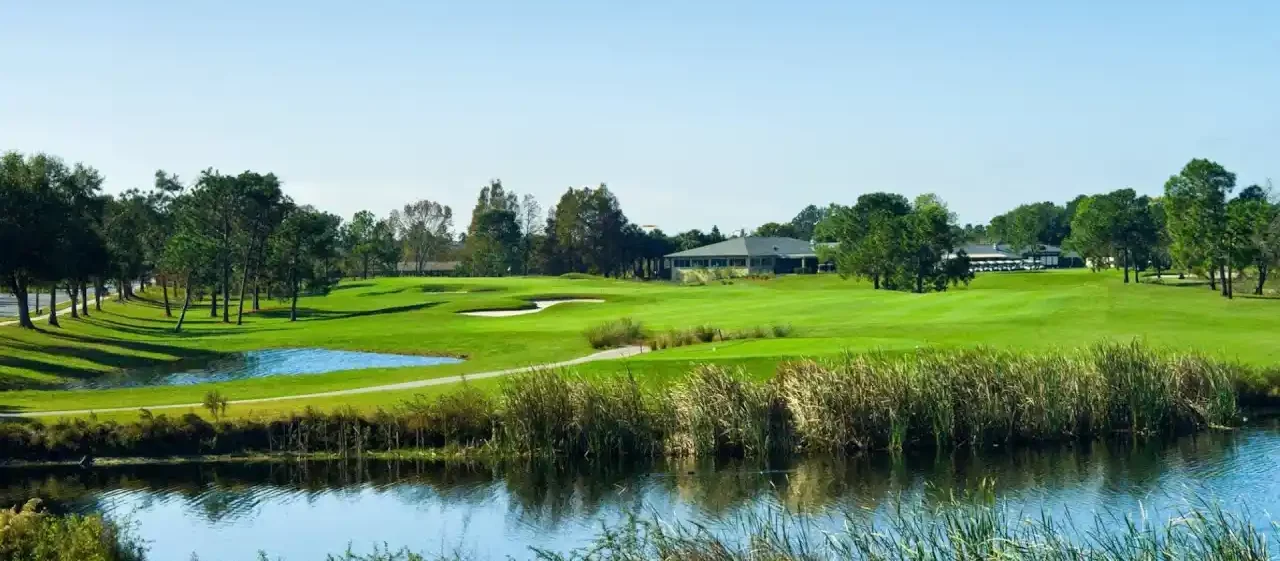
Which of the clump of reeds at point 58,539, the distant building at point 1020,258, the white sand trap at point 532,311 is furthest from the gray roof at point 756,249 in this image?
the clump of reeds at point 58,539

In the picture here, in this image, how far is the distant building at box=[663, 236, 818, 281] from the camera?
500 feet

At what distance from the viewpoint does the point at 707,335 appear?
2029 inches

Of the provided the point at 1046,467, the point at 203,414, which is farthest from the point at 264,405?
the point at 1046,467

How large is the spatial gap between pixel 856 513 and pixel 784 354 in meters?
16.2

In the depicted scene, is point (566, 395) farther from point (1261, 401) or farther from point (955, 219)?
point (955, 219)

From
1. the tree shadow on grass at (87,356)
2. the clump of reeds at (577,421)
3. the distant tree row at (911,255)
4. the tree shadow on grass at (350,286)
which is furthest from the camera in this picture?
the tree shadow on grass at (350,286)

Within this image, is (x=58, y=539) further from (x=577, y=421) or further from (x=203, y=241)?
(x=203, y=241)

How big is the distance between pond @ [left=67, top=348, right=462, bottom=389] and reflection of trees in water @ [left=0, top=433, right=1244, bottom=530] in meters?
16.4

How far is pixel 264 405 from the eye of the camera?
1384 inches

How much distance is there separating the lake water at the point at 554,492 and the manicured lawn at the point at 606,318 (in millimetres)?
5405

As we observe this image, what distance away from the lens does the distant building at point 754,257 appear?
15238cm

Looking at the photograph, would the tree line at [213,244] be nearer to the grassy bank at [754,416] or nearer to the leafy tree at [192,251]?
the leafy tree at [192,251]

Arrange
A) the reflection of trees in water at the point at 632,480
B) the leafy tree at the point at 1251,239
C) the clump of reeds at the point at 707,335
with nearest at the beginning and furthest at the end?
the reflection of trees in water at the point at 632,480, the clump of reeds at the point at 707,335, the leafy tree at the point at 1251,239

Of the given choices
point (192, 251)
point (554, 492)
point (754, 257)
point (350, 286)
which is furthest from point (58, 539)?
point (754, 257)
